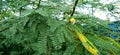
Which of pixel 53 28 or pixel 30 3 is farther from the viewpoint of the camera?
pixel 30 3

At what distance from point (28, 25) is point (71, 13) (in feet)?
0.87

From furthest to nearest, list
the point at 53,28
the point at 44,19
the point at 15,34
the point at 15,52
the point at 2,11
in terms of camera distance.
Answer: the point at 2,11 < the point at 15,52 < the point at 15,34 < the point at 44,19 < the point at 53,28

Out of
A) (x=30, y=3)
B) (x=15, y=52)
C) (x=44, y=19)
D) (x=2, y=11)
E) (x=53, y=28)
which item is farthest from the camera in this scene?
(x=2, y=11)

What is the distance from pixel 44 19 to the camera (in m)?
1.63

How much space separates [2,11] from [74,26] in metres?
1.55

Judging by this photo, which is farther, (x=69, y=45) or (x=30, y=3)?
(x=30, y=3)

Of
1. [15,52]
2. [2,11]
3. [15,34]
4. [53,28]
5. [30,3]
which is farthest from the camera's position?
[2,11]

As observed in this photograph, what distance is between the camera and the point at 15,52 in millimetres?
2012

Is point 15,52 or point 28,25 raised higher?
point 28,25

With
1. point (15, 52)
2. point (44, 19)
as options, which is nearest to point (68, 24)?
point (44, 19)

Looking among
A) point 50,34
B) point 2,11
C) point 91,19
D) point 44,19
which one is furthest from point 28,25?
point 2,11

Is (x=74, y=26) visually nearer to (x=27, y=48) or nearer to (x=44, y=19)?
(x=44, y=19)

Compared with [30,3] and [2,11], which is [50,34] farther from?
[2,11]

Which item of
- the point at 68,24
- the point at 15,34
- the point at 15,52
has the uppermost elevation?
the point at 68,24
